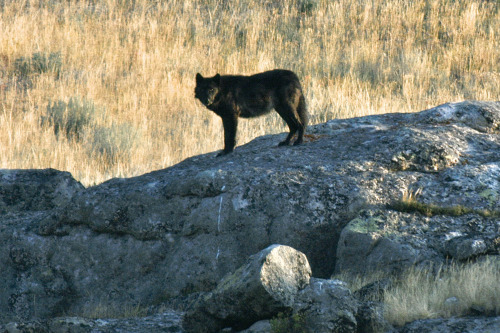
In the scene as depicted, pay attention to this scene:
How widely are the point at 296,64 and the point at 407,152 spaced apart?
409 inches

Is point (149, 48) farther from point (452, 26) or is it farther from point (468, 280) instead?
point (468, 280)

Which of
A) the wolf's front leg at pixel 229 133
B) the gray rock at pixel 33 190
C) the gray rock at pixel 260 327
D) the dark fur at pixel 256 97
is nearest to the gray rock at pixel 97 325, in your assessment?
the gray rock at pixel 260 327

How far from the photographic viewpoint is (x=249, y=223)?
5.93 meters

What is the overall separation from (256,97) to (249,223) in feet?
6.46

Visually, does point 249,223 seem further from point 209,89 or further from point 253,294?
point 209,89

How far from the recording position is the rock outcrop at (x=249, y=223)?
18.6ft

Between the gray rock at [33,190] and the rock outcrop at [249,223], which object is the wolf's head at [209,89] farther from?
the gray rock at [33,190]

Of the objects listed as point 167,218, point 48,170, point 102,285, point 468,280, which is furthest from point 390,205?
point 48,170

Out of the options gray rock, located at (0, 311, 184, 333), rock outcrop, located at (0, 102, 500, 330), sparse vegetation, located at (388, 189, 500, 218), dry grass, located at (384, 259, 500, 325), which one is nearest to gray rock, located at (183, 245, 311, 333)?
gray rock, located at (0, 311, 184, 333)

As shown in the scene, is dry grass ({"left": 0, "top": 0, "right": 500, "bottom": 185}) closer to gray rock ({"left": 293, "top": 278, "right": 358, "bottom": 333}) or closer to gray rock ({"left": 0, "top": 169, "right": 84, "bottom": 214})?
gray rock ({"left": 0, "top": 169, "right": 84, "bottom": 214})

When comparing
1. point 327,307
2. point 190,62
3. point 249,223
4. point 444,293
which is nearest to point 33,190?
point 249,223

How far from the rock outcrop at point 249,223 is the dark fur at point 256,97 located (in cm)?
67

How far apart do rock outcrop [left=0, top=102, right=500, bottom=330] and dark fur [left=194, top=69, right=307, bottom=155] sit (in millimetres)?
670

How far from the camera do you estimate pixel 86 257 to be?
20.5 feet
